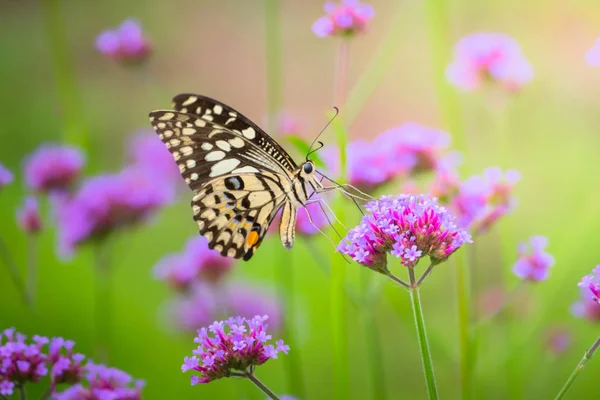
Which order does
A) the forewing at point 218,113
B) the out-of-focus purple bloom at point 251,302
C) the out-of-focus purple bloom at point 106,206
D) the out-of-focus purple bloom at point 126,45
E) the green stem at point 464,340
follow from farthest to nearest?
1. the out-of-focus purple bloom at point 251,302
2. the out-of-focus purple bloom at point 126,45
3. the out-of-focus purple bloom at point 106,206
4. the forewing at point 218,113
5. the green stem at point 464,340

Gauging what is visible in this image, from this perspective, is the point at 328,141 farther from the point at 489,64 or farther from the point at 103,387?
the point at 103,387

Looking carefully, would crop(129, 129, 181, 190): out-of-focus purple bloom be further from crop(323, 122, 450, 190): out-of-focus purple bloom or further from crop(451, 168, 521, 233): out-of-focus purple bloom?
crop(451, 168, 521, 233): out-of-focus purple bloom

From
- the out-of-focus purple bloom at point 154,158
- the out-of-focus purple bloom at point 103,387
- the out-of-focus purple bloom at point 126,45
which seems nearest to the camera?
the out-of-focus purple bloom at point 103,387

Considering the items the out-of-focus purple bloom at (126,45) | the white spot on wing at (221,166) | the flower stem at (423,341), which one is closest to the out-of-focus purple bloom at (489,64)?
the white spot on wing at (221,166)

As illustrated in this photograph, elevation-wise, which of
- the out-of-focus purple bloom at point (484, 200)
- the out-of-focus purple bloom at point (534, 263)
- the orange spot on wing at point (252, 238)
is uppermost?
the orange spot on wing at point (252, 238)

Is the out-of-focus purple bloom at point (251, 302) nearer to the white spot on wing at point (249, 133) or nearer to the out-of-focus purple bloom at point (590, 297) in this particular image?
the white spot on wing at point (249, 133)

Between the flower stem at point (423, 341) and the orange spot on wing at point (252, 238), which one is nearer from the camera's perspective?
the flower stem at point (423, 341)
